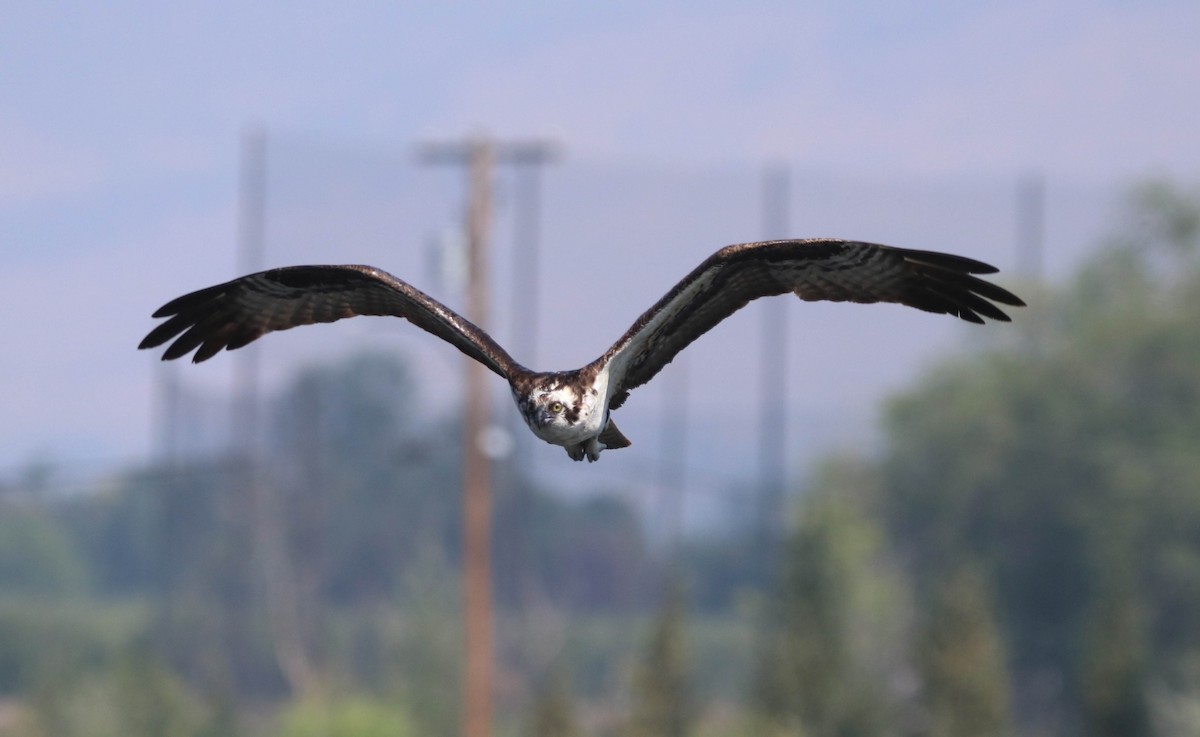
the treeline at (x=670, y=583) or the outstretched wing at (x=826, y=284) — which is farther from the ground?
the outstretched wing at (x=826, y=284)

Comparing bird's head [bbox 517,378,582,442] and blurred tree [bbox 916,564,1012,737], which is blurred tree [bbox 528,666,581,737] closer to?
blurred tree [bbox 916,564,1012,737]

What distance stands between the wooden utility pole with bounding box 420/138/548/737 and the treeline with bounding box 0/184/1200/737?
1.86 meters

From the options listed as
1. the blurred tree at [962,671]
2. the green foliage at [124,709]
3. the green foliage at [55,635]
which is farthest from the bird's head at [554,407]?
the green foliage at [55,635]

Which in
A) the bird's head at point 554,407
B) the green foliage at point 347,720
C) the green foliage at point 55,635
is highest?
the bird's head at point 554,407

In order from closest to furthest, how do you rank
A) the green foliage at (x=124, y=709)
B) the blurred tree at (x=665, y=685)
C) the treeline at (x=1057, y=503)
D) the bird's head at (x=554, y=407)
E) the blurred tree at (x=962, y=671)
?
the bird's head at (x=554, y=407) → the blurred tree at (x=665, y=685) → the blurred tree at (x=962, y=671) → the green foliage at (x=124, y=709) → the treeline at (x=1057, y=503)

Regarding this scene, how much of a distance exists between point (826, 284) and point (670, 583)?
78.1ft

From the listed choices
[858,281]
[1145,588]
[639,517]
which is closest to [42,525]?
[639,517]

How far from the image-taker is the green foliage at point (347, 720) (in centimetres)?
3994

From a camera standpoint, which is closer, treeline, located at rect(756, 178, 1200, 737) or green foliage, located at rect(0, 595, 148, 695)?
treeline, located at rect(756, 178, 1200, 737)

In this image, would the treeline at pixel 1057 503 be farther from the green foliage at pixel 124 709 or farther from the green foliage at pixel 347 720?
the green foliage at pixel 124 709

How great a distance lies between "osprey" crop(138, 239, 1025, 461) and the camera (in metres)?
9.68

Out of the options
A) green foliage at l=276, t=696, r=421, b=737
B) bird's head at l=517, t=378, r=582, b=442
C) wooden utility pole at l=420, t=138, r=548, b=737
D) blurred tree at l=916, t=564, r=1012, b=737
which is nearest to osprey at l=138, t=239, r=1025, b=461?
bird's head at l=517, t=378, r=582, b=442

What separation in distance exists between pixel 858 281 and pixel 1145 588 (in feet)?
152

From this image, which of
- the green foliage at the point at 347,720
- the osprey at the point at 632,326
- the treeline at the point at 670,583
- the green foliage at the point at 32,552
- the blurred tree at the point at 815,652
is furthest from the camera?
the green foliage at the point at 32,552
